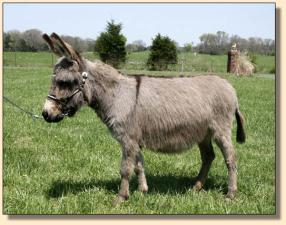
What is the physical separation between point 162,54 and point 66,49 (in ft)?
86.7

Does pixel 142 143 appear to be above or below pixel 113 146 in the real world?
above

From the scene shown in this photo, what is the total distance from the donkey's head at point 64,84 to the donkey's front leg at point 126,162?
2.56ft

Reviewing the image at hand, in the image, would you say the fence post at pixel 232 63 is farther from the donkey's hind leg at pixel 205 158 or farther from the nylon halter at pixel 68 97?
the nylon halter at pixel 68 97

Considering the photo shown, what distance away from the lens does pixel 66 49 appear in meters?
4.34

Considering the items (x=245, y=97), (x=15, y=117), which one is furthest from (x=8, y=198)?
(x=245, y=97)

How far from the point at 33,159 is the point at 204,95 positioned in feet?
9.35

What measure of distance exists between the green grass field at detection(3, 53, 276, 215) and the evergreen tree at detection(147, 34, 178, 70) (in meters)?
21.5

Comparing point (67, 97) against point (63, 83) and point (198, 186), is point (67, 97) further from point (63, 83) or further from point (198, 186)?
point (198, 186)

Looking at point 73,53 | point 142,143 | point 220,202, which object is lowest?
point 220,202

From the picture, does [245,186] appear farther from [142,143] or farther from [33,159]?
[33,159]

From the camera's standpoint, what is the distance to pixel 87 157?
6.27 meters

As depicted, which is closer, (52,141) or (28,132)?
(52,141)

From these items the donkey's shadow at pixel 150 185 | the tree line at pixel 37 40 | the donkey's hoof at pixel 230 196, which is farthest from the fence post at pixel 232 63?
the donkey's hoof at pixel 230 196

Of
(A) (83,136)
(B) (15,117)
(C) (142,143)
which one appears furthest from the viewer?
(B) (15,117)
